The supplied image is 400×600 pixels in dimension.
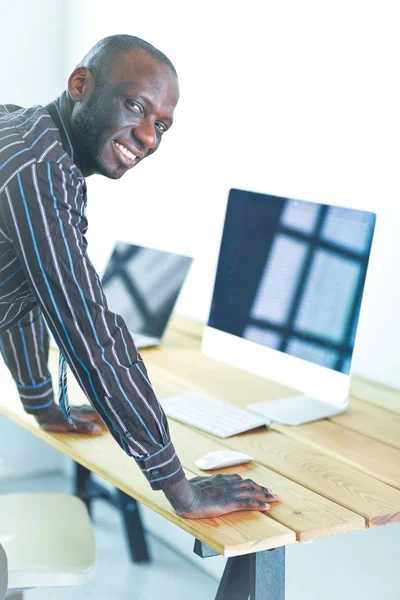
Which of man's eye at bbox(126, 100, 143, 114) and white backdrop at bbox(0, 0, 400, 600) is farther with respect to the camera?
white backdrop at bbox(0, 0, 400, 600)

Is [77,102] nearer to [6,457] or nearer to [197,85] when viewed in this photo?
[197,85]

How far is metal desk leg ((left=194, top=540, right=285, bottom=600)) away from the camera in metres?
1.57

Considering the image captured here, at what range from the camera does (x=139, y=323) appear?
8.64 ft

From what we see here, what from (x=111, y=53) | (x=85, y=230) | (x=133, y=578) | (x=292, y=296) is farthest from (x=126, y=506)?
(x=111, y=53)

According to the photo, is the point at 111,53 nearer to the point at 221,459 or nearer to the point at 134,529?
the point at 221,459

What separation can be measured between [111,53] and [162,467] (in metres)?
0.74

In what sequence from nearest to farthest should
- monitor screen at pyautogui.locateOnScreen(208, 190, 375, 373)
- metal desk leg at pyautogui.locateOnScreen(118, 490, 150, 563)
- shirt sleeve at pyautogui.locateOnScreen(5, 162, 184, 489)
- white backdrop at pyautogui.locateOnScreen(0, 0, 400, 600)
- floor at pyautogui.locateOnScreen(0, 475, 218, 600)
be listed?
shirt sleeve at pyautogui.locateOnScreen(5, 162, 184, 489), monitor screen at pyautogui.locateOnScreen(208, 190, 375, 373), white backdrop at pyautogui.locateOnScreen(0, 0, 400, 600), floor at pyautogui.locateOnScreen(0, 475, 218, 600), metal desk leg at pyautogui.locateOnScreen(118, 490, 150, 563)

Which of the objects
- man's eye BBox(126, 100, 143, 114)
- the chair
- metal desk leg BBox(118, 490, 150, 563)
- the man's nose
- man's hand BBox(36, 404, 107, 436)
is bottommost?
metal desk leg BBox(118, 490, 150, 563)

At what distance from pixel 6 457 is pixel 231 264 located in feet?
5.73

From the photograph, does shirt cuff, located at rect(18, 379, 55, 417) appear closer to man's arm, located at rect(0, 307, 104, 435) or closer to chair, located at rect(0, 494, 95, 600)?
man's arm, located at rect(0, 307, 104, 435)

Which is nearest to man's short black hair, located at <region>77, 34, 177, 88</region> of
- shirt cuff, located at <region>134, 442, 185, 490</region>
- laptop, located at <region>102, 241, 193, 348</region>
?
shirt cuff, located at <region>134, 442, 185, 490</region>

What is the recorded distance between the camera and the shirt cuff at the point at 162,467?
1431mm

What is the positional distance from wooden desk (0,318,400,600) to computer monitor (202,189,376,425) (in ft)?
0.29

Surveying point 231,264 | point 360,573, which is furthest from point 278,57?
point 360,573
